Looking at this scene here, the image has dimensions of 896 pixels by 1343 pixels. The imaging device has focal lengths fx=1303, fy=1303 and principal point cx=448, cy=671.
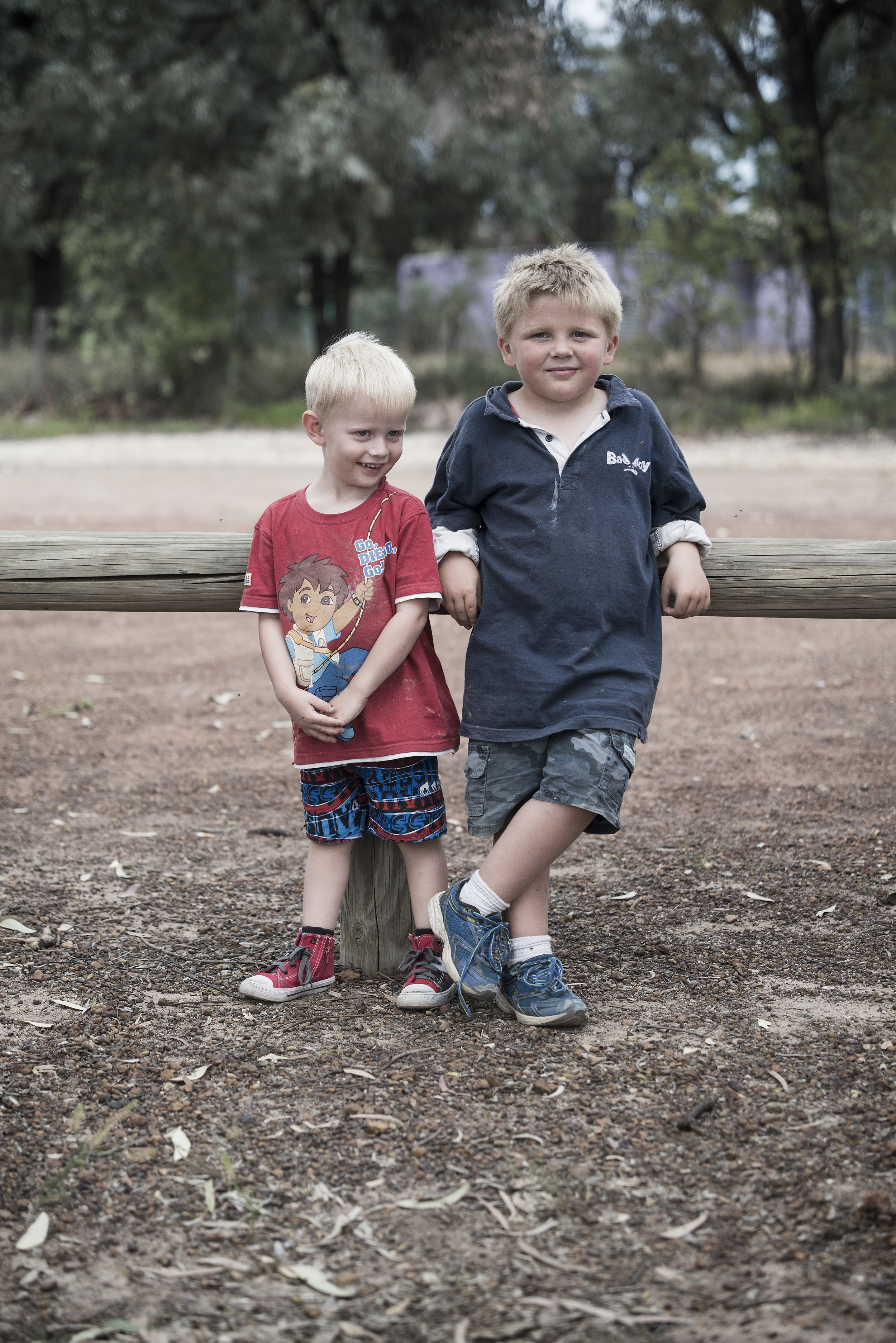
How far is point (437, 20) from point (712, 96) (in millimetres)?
5333

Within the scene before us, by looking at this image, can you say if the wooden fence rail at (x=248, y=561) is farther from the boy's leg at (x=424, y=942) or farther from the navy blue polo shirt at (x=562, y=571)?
the navy blue polo shirt at (x=562, y=571)

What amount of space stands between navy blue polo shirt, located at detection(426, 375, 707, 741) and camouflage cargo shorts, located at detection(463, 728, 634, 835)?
4 cm

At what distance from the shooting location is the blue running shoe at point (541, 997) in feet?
8.11

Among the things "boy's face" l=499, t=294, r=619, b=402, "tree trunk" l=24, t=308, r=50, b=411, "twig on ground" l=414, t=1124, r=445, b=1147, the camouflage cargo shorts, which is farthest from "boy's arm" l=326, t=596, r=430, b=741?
"tree trunk" l=24, t=308, r=50, b=411

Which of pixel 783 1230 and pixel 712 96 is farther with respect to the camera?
pixel 712 96

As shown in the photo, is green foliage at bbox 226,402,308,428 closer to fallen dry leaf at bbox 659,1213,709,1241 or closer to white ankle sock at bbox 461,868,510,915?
white ankle sock at bbox 461,868,510,915

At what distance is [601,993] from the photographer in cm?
267

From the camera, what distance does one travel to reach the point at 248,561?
9.04ft

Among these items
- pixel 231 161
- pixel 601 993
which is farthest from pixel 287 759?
pixel 231 161

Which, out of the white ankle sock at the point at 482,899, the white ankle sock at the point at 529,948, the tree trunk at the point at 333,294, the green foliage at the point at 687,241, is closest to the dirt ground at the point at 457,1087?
the white ankle sock at the point at 529,948

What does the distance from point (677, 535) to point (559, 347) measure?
0.43 m

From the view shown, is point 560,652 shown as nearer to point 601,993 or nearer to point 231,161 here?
point 601,993

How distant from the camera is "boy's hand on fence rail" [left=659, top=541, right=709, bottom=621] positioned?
2.51 meters

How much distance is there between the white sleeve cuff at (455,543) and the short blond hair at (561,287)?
1.29ft
